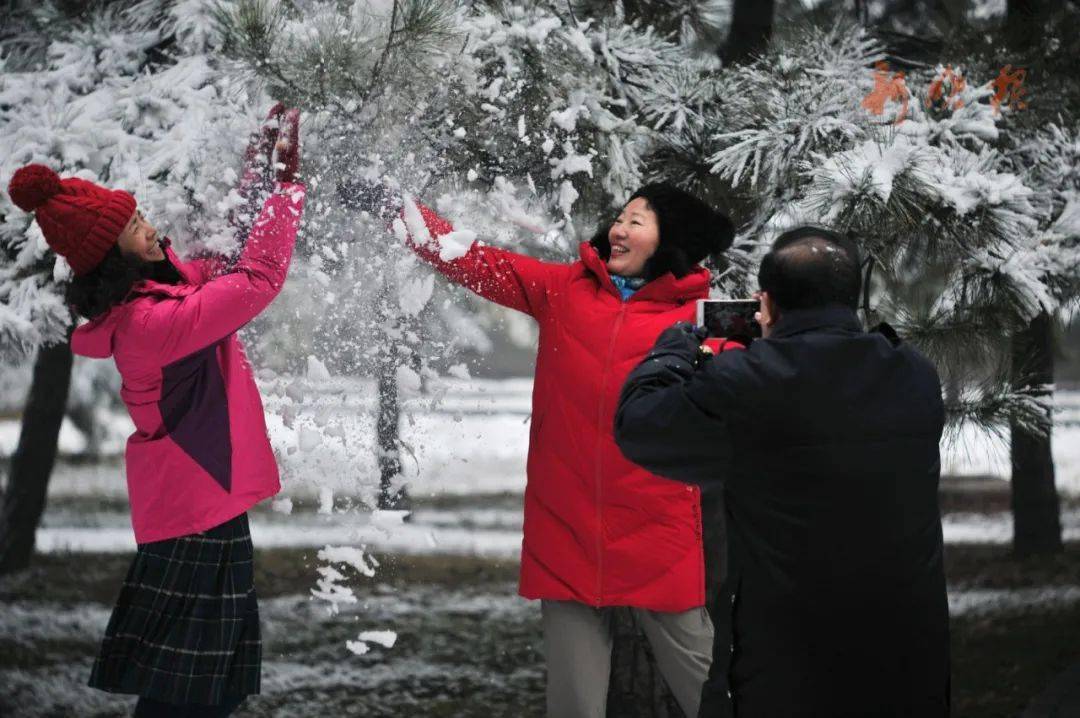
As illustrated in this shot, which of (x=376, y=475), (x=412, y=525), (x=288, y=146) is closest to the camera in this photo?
(x=288, y=146)

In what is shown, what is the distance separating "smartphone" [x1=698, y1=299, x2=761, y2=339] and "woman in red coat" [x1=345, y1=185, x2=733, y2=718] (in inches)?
15.4

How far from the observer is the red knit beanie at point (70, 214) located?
248 cm

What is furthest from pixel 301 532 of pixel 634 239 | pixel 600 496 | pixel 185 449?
pixel 634 239

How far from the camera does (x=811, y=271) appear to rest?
2039 mm

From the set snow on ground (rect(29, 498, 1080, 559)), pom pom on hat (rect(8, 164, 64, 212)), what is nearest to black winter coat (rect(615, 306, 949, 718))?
pom pom on hat (rect(8, 164, 64, 212))

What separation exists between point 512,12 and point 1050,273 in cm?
190

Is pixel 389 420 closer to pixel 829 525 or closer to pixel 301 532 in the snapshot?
pixel 829 525

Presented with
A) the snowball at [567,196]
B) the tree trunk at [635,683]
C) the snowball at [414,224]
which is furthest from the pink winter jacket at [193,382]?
the tree trunk at [635,683]

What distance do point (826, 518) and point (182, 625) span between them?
164 cm

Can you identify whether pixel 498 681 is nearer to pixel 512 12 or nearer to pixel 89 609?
pixel 89 609

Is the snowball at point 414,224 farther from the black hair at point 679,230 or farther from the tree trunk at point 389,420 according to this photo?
the black hair at point 679,230

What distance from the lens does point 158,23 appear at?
3.74 m

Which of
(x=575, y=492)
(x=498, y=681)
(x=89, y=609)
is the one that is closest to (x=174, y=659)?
(x=575, y=492)

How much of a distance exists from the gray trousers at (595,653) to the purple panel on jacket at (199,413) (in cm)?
93
